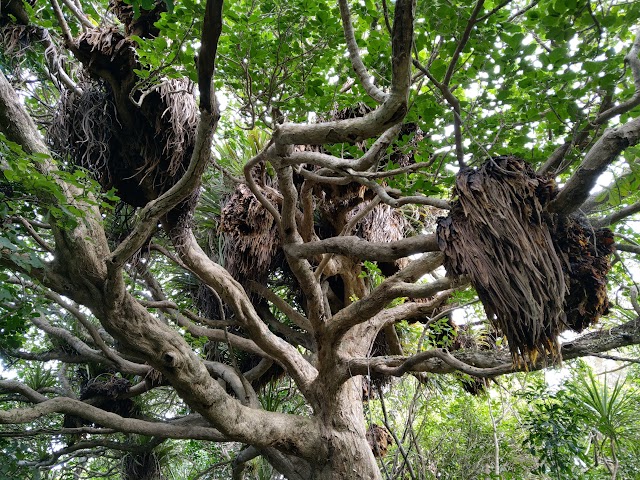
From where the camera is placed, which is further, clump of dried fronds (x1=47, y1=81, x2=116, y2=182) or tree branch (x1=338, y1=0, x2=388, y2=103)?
clump of dried fronds (x1=47, y1=81, x2=116, y2=182)

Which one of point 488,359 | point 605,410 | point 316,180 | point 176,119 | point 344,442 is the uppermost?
point 176,119

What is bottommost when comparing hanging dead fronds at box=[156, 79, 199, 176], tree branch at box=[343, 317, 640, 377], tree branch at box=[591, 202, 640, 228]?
tree branch at box=[343, 317, 640, 377]

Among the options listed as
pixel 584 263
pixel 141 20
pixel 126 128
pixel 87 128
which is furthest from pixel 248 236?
pixel 584 263

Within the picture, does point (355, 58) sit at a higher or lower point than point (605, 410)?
higher

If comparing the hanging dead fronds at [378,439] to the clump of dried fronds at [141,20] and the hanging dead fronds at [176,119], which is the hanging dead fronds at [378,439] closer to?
the hanging dead fronds at [176,119]

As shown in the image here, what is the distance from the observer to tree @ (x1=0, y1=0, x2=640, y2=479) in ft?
6.66

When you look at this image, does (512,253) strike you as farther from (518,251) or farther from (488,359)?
(488,359)

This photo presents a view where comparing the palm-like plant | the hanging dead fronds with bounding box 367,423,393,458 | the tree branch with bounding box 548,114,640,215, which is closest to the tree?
the tree branch with bounding box 548,114,640,215

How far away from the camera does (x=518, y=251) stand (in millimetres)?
1950

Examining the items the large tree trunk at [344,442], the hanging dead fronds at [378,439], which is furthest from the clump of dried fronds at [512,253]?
the hanging dead fronds at [378,439]

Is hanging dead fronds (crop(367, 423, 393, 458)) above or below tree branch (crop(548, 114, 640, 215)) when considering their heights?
below

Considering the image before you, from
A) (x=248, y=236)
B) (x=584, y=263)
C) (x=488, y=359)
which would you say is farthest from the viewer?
(x=248, y=236)

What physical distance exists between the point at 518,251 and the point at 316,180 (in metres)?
1.48

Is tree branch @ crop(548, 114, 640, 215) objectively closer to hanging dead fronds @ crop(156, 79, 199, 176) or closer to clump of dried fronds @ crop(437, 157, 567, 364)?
clump of dried fronds @ crop(437, 157, 567, 364)
